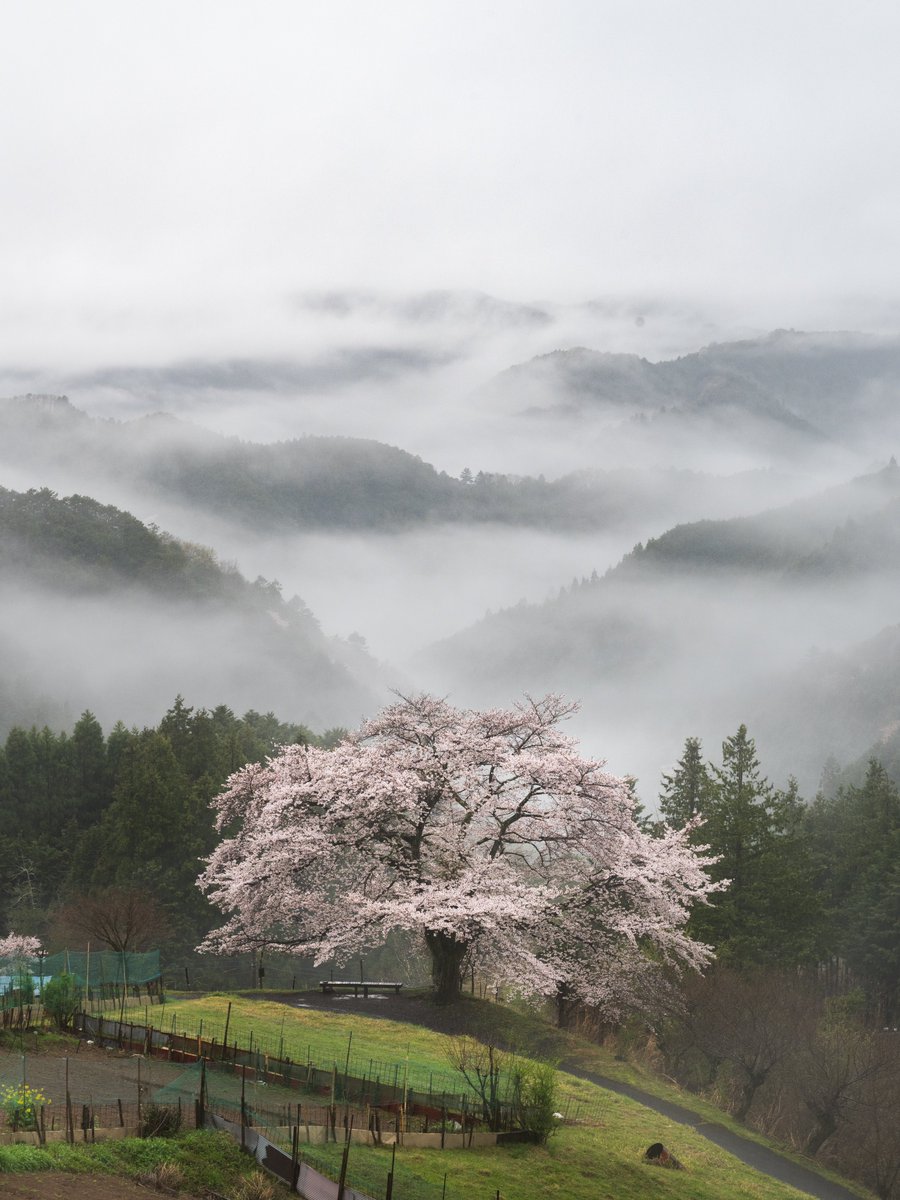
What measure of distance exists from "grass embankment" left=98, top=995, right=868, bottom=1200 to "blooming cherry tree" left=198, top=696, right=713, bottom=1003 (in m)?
2.11

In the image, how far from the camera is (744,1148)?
3016 centimetres

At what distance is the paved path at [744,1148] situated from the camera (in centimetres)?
2872

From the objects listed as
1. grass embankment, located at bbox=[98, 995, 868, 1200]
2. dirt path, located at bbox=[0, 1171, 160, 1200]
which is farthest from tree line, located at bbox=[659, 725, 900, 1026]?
dirt path, located at bbox=[0, 1171, 160, 1200]

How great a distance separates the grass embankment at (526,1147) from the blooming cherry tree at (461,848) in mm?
2113

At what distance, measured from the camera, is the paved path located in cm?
2872

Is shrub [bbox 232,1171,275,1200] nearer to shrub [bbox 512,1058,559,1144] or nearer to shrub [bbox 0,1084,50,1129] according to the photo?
shrub [bbox 0,1084,50,1129]

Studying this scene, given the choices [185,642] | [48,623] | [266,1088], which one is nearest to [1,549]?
[48,623]

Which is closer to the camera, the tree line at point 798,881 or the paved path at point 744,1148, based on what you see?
the paved path at point 744,1148

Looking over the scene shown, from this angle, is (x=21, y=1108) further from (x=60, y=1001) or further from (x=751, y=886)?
(x=751, y=886)

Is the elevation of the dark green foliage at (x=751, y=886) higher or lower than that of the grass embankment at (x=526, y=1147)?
higher

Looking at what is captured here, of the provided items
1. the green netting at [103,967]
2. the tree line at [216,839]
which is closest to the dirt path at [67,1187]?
the green netting at [103,967]

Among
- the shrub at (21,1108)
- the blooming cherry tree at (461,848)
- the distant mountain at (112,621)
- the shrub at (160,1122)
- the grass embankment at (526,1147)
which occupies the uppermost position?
the distant mountain at (112,621)

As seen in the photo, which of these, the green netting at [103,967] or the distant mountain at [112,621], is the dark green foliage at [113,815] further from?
the distant mountain at [112,621]

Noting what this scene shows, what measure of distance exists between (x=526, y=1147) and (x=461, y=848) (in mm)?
15129
